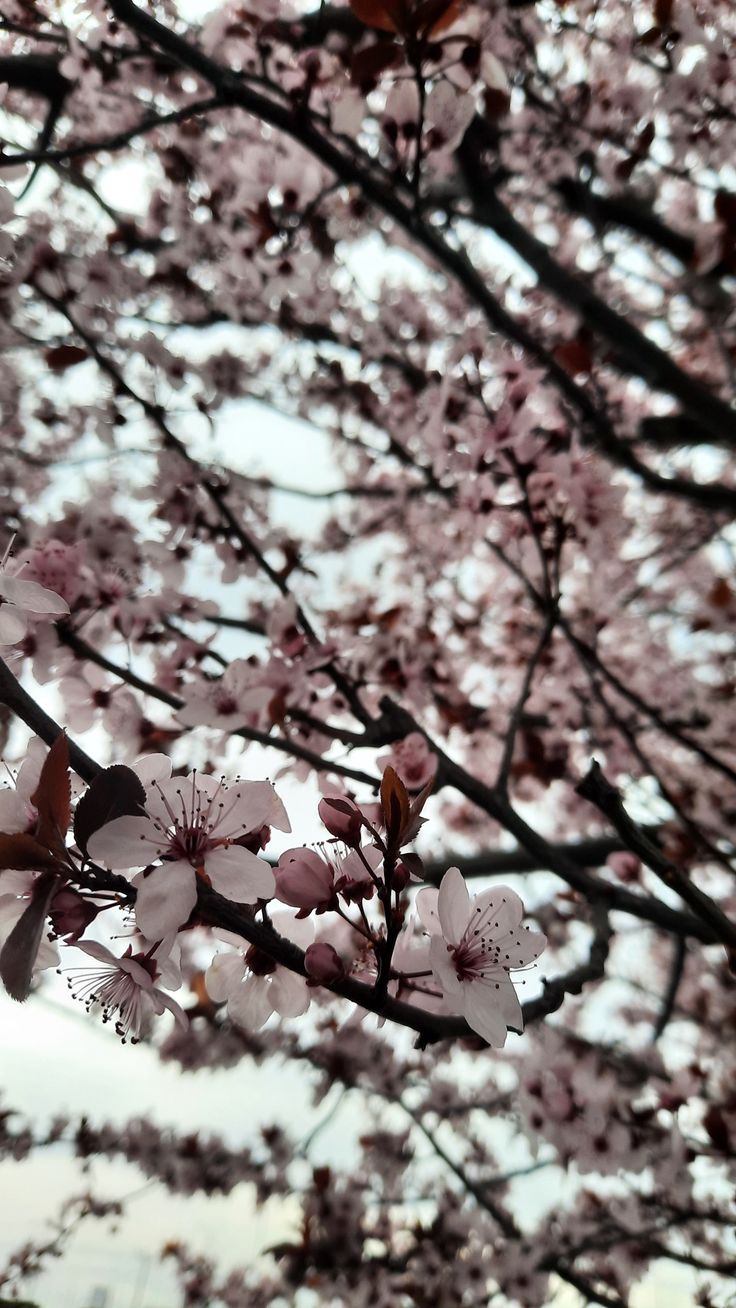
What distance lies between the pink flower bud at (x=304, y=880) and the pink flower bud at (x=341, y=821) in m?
0.03

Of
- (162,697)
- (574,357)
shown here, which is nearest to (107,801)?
(162,697)

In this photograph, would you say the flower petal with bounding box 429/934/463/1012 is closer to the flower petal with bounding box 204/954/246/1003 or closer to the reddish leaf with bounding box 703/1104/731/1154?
the flower petal with bounding box 204/954/246/1003

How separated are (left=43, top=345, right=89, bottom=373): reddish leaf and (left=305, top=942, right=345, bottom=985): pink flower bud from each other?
1313mm

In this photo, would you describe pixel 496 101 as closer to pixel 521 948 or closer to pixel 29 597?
pixel 29 597

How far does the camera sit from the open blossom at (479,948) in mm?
687

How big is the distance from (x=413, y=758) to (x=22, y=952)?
99 centimetres

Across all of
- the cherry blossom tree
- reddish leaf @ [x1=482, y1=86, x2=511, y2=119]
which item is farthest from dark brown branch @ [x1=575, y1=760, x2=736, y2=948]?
reddish leaf @ [x1=482, y1=86, x2=511, y2=119]

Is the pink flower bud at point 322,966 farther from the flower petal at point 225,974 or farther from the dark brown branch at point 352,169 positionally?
the dark brown branch at point 352,169

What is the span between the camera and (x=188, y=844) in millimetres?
720

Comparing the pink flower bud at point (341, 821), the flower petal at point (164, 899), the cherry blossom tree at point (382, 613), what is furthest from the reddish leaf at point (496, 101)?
the flower petal at point (164, 899)

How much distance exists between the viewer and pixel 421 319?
3.57 meters

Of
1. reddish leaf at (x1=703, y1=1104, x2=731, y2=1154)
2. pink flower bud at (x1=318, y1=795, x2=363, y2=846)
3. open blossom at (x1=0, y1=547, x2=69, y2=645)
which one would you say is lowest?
reddish leaf at (x1=703, y1=1104, x2=731, y2=1154)

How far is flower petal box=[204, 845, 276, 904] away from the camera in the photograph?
0.65m

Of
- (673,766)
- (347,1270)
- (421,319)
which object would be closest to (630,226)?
(421,319)
